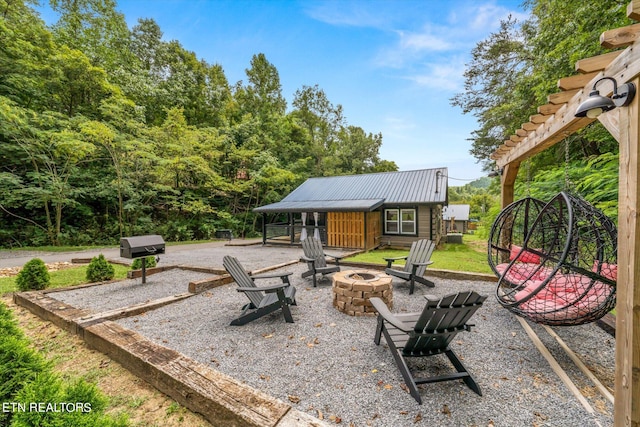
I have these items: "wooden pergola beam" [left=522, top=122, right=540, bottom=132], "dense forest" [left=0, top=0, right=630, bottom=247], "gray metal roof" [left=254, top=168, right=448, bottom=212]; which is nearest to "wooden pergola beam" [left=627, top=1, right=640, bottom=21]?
"wooden pergola beam" [left=522, top=122, right=540, bottom=132]

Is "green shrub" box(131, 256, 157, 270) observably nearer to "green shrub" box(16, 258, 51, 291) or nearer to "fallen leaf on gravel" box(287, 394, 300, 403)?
"green shrub" box(16, 258, 51, 291)

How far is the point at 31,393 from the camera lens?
1358 millimetres

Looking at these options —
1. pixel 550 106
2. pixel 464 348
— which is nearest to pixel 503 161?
pixel 550 106

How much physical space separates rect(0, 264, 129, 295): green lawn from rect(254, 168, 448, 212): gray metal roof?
6.69 m

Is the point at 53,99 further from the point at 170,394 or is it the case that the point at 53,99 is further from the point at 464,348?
the point at 464,348

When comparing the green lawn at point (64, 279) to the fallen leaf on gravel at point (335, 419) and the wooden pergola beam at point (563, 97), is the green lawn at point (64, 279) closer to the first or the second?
the fallen leaf on gravel at point (335, 419)

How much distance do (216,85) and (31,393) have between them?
25.1 m

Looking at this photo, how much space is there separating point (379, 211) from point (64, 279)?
11019mm

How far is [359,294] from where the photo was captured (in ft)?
12.6

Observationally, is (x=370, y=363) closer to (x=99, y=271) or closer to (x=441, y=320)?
(x=441, y=320)

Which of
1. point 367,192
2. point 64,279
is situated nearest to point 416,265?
point 64,279

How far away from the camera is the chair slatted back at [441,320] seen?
213 cm

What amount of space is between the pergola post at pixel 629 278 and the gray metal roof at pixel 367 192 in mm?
8714

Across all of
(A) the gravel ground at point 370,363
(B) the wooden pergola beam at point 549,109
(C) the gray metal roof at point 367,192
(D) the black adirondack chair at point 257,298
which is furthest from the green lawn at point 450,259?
(D) the black adirondack chair at point 257,298
